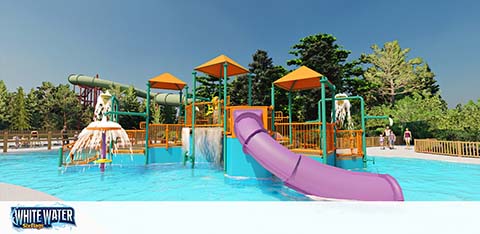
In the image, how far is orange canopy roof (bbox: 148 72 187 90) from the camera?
13133mm

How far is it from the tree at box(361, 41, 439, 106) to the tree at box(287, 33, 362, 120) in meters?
7.13

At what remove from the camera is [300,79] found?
10047mm

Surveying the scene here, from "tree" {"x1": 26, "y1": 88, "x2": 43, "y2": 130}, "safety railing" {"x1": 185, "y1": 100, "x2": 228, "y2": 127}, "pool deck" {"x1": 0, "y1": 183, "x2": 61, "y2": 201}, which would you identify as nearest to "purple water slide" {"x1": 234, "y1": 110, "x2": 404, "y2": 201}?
"pool deck" {"x1": 0, "y1": 183, "x2": 61, "y2": 201}

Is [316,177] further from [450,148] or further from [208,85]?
[208,85]

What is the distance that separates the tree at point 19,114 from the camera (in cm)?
2836

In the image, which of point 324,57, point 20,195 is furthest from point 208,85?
point 20,195

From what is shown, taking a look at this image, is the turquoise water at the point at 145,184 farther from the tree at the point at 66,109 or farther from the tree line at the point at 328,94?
the tree at the point at 66,109

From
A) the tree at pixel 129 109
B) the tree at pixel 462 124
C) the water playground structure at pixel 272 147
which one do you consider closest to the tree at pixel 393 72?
the tree at pixel 462 124

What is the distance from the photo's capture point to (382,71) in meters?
30.9

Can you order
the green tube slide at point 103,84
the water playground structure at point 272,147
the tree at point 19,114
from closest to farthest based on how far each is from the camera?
the water playground structure at point 272,147
the tree at point 19,114
the green tube slide at point 103,84

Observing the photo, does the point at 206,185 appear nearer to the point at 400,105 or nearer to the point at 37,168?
the point at 37,168
